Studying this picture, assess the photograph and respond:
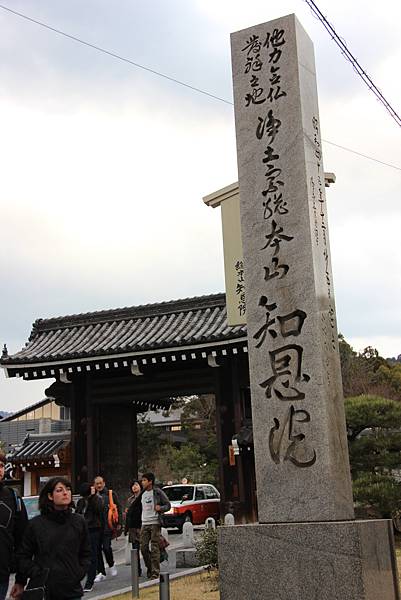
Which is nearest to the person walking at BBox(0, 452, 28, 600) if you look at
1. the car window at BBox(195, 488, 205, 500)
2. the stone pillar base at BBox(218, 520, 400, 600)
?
the stone pillar base at BBox(218, 520, 400, 600)

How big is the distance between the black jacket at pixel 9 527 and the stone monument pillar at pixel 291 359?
1.58 meters

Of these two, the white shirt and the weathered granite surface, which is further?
the white shirt

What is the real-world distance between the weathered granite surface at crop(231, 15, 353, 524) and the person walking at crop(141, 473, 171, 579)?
4767mm

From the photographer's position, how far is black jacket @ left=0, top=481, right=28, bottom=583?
4980mm

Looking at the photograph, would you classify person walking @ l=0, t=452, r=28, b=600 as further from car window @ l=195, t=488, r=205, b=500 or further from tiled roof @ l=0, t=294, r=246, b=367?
car window @ l=195, t=488, r=205, b=500

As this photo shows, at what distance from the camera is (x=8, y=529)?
16.5 ft

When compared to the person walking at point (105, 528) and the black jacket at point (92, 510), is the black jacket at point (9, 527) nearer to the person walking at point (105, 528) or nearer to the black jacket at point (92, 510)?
the black jacket at point (92, 510)

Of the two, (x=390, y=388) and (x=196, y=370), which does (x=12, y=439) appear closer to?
(x=390, y=388)

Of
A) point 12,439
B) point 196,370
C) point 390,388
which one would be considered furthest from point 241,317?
point 12,439

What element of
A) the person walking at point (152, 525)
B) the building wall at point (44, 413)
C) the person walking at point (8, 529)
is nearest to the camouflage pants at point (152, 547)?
the person walking at point (152, 525)

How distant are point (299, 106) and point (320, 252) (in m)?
1.34

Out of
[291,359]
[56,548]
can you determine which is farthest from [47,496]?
[291,359]

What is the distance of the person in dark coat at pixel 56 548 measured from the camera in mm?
4637

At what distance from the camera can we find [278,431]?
5.81 meters
